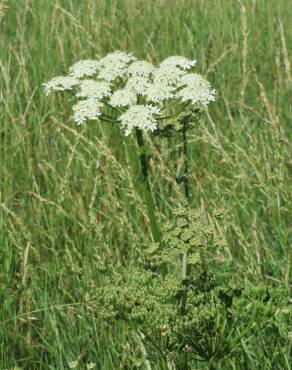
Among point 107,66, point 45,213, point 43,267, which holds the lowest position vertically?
point 43,267

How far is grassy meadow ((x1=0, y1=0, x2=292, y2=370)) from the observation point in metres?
2.36

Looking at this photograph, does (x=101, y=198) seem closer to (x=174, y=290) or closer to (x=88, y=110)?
(x=88, y=110)

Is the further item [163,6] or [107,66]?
[163,6]

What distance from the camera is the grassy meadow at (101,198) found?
2355 millimetres

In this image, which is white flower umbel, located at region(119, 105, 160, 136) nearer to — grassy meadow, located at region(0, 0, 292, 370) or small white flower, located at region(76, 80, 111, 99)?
small white flower, located at region(76, 80, 111, 99)

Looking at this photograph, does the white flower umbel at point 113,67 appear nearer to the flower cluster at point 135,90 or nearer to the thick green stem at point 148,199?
the flower cluster at point 135,90

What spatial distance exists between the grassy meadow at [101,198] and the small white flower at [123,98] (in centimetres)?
27

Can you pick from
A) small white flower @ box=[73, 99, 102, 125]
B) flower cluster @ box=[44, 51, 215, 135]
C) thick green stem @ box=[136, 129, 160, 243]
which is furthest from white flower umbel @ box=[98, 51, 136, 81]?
thick green stem @ box=[136, 129, 160, 243]

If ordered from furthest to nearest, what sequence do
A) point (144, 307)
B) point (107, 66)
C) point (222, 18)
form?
1. point (222, 18)
2. point (107, 66)
3. point (144, 307)

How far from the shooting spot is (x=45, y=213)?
9.34 feet

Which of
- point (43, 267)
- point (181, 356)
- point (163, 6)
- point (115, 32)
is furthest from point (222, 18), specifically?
point (181, 356)

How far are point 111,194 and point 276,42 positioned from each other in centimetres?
218

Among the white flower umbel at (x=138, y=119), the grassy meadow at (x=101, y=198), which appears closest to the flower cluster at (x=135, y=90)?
the white flower umbel at (x=138, y=119)

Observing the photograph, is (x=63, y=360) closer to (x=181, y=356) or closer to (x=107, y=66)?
(x=181, y=356)
